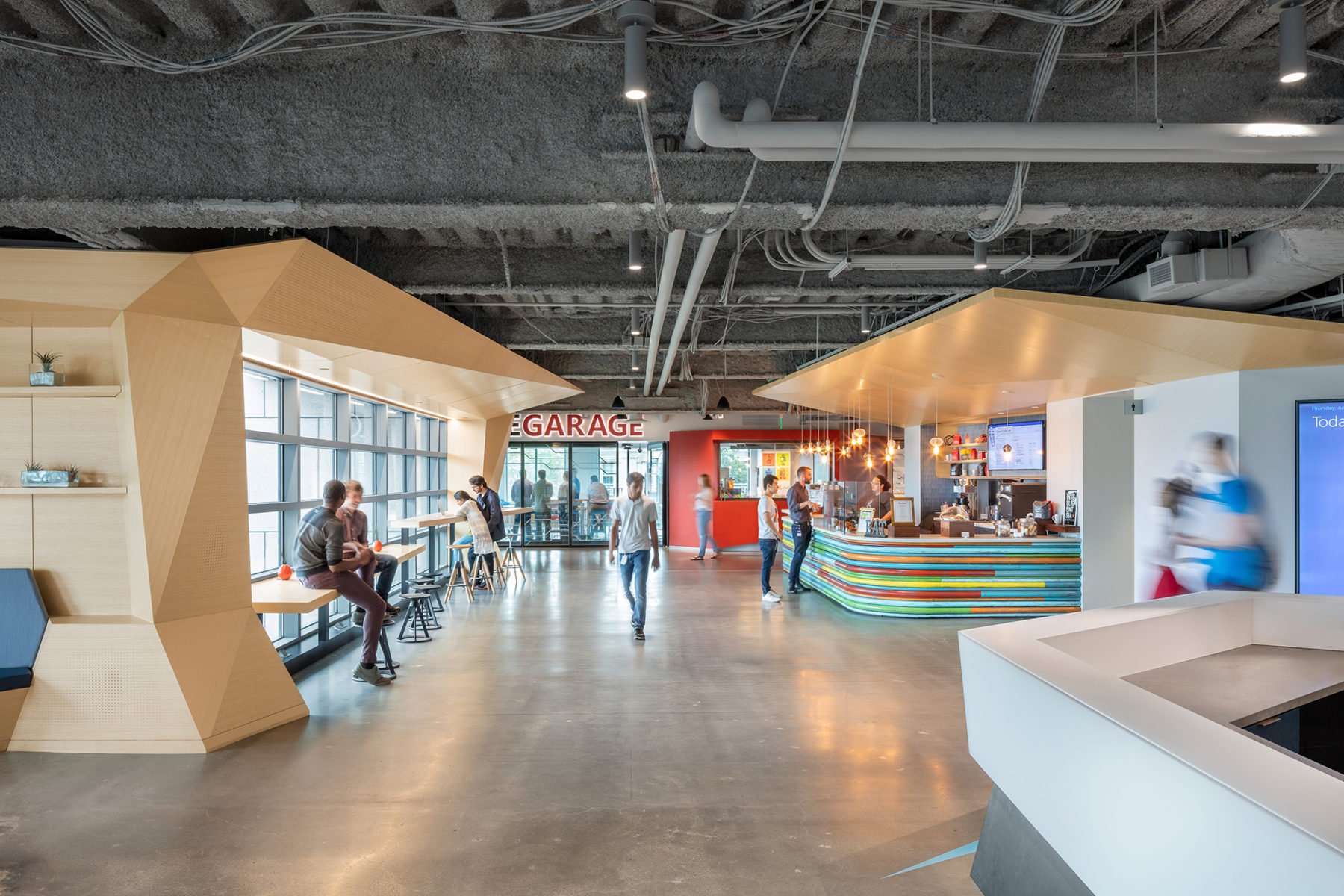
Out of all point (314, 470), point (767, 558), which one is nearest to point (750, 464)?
point (767, 558)

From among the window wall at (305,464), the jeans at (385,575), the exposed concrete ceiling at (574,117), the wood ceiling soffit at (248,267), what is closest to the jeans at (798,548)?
the jeans at (385,575)

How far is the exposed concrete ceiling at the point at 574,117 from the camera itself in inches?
123

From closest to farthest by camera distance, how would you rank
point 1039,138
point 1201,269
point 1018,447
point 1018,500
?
point 1039,138
point 1201,269
point 1018,500
point 1018,447

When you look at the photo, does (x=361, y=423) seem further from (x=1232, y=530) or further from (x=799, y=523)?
(x=1232, y=530)

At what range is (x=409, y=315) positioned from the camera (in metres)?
5.81

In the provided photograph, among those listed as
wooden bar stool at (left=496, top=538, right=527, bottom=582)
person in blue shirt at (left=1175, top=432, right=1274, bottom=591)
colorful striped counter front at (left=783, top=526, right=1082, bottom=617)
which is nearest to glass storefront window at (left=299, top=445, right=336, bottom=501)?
wooden bar stool at (left=496, top=538, right=527, bottom=582)

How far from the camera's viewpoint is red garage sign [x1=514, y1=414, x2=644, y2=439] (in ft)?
53.8

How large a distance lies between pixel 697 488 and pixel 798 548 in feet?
21.7

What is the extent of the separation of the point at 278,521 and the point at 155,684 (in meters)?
2.76

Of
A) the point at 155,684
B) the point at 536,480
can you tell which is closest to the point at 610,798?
the point at 155,684

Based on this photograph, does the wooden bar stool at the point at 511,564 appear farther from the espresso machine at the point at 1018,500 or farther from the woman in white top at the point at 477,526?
the espresso machine at the point at 1018,500

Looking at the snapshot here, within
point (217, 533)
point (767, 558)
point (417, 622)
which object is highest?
point (217, 533)

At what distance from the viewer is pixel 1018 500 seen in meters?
10.8

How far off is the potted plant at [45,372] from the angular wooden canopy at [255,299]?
0.18m
